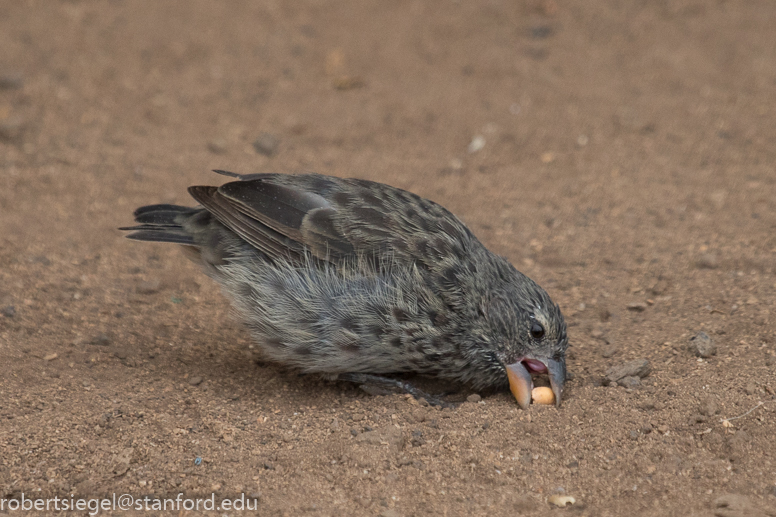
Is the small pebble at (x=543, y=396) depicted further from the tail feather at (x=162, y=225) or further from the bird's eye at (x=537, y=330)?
the tail feather at (x=162, y=225)

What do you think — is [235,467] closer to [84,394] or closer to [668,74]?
[84,394]

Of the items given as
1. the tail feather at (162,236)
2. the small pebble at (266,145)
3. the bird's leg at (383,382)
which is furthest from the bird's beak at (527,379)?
the small pebble at (266,145)

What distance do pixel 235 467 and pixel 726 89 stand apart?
625 centimetres

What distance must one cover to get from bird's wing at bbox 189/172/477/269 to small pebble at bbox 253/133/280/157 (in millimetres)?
2680

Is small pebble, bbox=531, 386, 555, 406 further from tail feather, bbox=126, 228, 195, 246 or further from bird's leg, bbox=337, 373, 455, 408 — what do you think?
tail feather, bbox=126, 228, 195, 246

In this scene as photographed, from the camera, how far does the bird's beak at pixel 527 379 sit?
402cm

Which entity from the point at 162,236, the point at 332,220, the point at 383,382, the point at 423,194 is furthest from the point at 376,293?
the point at 423,194

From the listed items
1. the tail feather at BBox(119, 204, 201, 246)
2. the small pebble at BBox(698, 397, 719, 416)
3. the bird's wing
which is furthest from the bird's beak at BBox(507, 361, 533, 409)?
the tail feather at BBox(119, 204, 201, 246)

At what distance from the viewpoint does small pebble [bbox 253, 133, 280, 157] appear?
7.17 metres

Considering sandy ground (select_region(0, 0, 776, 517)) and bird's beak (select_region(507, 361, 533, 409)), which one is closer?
sandy ground (select_region(0, 0, 776, 517))

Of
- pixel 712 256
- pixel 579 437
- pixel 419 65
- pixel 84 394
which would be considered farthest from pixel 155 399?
pixel 419 65

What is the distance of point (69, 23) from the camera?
845 centimetres

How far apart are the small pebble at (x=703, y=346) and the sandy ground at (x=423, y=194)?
0.07 meters

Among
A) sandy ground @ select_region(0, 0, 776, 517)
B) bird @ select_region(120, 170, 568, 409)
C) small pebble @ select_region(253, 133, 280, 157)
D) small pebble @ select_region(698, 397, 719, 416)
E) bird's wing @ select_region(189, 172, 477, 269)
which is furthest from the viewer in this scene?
small pebble @ select_region(253, 133, 280, 157)
